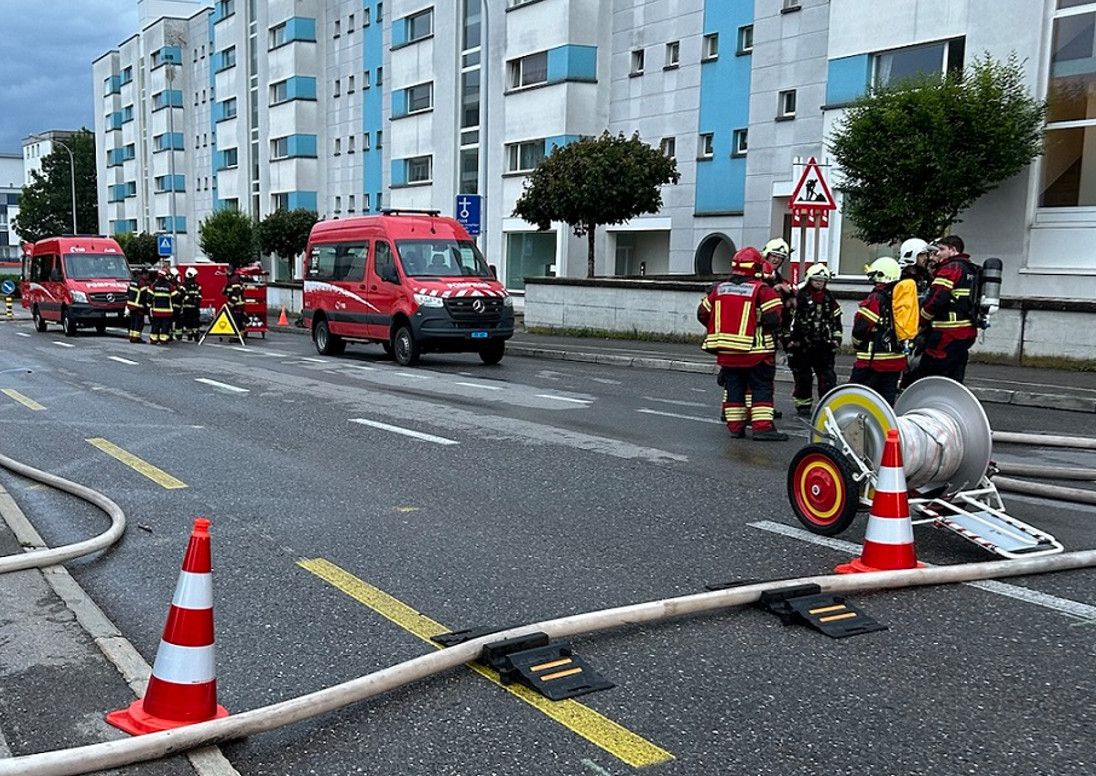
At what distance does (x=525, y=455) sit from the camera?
9.49 m

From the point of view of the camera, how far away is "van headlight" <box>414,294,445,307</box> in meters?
18.7

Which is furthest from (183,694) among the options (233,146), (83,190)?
(83,190)

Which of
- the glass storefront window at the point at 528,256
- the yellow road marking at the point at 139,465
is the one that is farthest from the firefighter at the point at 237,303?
the yellow road marking at the point at 139,465

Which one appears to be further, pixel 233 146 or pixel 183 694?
pixel 233 146

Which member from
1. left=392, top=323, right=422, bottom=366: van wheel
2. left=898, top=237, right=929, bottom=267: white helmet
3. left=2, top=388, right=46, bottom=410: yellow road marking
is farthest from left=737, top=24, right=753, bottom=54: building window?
left=898, top=237, right=929, bottom=267: white helmet

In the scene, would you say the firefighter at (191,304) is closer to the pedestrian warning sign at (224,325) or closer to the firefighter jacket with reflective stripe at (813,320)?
the pedestrian warning sign at (224,325)

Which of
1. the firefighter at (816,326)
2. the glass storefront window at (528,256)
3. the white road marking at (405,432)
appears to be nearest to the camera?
the white road marking at (405,432)

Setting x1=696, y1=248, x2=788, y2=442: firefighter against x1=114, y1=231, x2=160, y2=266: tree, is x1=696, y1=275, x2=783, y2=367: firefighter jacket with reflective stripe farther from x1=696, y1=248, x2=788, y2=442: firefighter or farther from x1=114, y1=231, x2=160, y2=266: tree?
x1=114, y1=231, x2=160, y2=266: tree

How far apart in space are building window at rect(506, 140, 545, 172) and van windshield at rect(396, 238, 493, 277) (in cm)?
2059

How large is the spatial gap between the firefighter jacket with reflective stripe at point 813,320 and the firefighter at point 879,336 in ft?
5.37

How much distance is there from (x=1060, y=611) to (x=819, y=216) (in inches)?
434

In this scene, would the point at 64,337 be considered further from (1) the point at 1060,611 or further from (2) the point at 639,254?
(1) the point at 1060,611

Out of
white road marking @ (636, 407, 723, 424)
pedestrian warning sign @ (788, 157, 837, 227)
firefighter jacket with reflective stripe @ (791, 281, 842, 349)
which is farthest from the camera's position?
pedestrian warning sign @ (788, 157, 837, 227)

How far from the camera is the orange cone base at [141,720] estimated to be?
12.0ft
